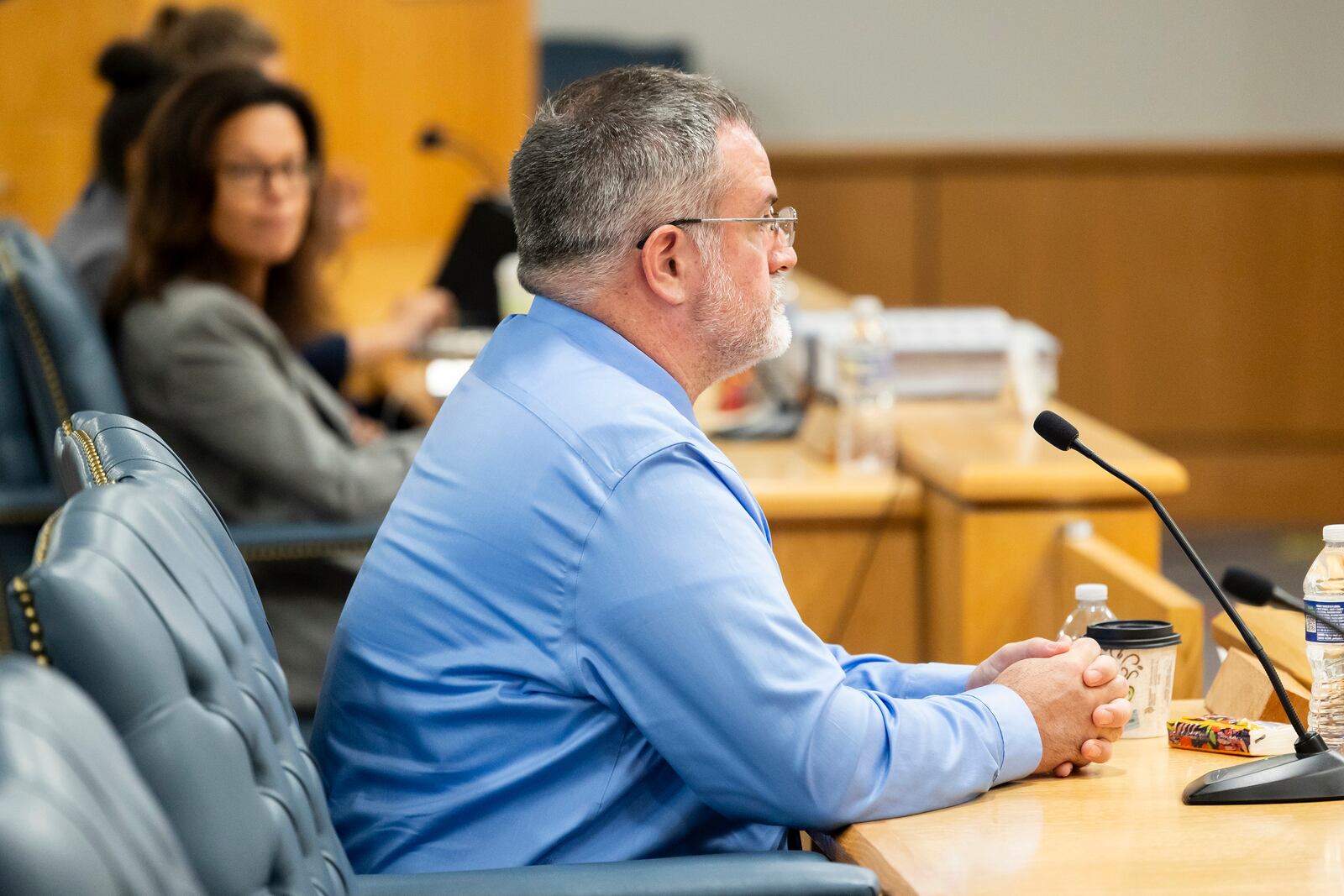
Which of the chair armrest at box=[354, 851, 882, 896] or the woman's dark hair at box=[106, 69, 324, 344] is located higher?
the woman's dark hair at box=[106, 69, 324, 344]

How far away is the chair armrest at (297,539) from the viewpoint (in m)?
2.40

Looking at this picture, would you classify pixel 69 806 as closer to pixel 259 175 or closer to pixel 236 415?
pixel 236 415

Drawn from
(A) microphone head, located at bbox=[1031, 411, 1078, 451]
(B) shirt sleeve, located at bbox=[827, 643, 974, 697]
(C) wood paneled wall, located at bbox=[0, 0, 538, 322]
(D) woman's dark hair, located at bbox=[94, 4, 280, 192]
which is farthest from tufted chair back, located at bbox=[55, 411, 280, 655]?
(C) wood paneled wall, located at bbox=[0, 0, 538, 322]

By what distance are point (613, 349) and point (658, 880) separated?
457 mm

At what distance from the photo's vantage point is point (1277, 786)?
1.31 metres

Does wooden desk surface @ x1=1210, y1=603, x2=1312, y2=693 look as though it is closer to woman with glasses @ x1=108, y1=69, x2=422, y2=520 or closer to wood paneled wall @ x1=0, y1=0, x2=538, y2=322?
woman with glasses @ x1=108, y1=69, x2=422, y2=520

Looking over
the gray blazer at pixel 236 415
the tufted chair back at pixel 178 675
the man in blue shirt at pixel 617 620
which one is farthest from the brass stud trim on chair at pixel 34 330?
the tufted chair back at pixel 178 675

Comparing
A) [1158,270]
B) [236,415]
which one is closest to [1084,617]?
[236,415]

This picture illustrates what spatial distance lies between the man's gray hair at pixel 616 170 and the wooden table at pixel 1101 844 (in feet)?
1.71

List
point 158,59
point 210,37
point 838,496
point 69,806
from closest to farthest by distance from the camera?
point 69,806
point 838,496
point 158,59
point 210,37

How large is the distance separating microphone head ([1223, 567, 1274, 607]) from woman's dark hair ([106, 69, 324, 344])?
5.56 ft

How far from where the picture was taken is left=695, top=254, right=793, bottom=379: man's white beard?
57.8 inches

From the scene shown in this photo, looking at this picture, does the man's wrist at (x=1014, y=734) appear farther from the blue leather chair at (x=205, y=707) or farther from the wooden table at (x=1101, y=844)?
the blue leather chair at (x=205, y=707)

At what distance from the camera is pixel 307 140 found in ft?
9.79
